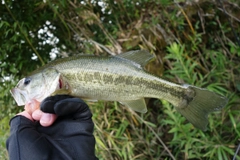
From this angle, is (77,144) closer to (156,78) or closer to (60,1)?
(156,78)

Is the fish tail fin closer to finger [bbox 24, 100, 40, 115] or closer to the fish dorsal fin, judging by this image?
the fish dorsal fin

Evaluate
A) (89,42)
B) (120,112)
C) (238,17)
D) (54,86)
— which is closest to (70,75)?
(54,86)

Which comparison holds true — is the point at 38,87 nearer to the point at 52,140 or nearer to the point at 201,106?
the point at 52,140

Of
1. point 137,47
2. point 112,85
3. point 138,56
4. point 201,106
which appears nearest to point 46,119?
point 112,85

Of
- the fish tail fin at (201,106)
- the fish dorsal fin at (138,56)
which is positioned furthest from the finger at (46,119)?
the fish tail fin at (201,106)

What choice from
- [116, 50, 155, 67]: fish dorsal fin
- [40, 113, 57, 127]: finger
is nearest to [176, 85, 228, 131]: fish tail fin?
[116, 50, 155, 67]: fish dorsal fin

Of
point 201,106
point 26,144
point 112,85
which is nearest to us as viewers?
point 26,144

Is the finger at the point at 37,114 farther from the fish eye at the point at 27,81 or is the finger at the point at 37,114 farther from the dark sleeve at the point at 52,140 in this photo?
the fish eye at the point at 27,81
